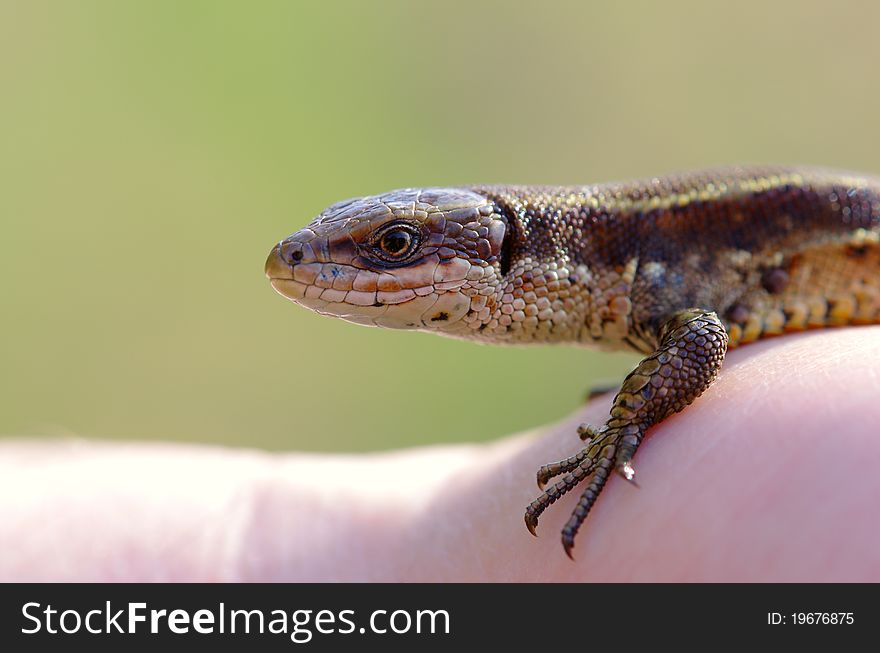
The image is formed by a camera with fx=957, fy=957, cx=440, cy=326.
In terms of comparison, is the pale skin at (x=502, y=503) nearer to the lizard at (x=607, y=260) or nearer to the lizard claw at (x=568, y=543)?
the lizard claw at (x=568, y=543)

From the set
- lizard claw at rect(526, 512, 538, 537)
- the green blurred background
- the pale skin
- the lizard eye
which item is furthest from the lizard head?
the green blurred background

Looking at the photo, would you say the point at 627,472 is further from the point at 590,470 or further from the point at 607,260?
the point at 607,260

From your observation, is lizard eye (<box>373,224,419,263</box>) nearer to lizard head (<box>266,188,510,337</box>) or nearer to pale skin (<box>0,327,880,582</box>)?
lizard head (<box>266,188,510,337</box>)

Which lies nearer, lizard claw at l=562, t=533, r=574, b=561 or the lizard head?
lizard claw at l=562, t=533, r=574, b=561

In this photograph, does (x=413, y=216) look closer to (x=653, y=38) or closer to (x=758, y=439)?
(x=758, y=439)
